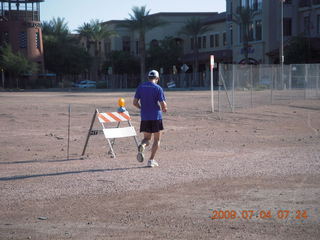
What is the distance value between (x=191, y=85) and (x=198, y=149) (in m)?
49.8

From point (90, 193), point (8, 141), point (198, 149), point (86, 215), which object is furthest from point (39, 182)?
point (8, 141)

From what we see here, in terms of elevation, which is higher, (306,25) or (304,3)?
(304,3)

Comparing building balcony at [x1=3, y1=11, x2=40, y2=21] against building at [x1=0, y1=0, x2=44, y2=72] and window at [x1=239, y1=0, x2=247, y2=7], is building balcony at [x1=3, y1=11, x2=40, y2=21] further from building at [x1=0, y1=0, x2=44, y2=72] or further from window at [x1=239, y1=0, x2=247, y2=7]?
window at [x1=239, y1=0, x2=247, y2=7]

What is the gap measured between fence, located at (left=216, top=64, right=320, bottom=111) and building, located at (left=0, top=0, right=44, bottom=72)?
43868 millimetres

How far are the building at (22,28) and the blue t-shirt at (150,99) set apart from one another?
60837mm

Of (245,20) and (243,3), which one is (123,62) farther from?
(245,20)

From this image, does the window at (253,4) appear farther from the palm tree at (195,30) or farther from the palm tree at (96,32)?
the palm tree at (96,32)

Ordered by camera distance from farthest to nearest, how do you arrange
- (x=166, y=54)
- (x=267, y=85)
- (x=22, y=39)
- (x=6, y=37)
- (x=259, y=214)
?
(x=166, y=54) → (x=22, y=39) → (x=6, y=37) → (x=267, y=85) → (x=259, y=214)

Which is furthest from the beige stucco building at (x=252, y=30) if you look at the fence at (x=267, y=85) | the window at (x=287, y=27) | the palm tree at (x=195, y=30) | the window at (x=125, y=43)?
the fence at (x=267, y=85)

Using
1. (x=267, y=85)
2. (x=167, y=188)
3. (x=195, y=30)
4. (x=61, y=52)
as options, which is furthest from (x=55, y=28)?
(x=167, y=188)

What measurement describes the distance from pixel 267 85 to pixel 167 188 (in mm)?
23725

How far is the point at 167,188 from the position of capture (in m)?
7.56

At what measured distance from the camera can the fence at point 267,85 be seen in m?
24.3

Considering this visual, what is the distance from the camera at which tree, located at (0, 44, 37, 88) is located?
210 ft
